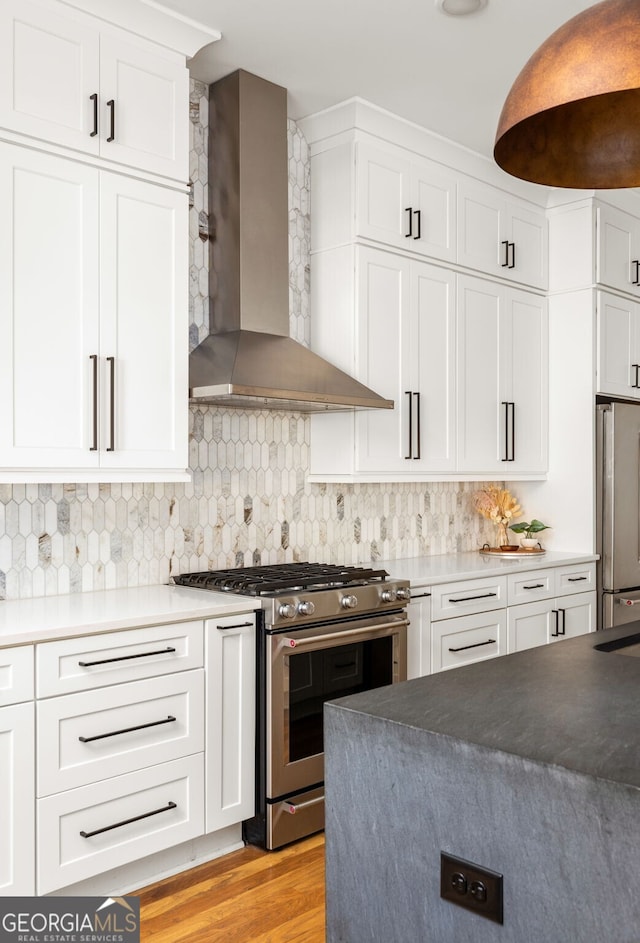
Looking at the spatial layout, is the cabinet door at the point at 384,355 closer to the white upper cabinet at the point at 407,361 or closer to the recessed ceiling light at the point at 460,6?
the white upper cabinet at the point at 407,361

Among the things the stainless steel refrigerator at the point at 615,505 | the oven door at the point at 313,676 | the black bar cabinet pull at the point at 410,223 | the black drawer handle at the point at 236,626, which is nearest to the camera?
the black drawer handle at the point at 236,626

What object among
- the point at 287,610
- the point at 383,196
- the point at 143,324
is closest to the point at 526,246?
the point at 383,196

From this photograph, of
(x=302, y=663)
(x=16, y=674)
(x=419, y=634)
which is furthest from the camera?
(x=419, y=634)

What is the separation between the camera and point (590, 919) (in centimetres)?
117

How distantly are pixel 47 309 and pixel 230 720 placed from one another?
1502 mm

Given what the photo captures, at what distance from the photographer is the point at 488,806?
1276 millimetres

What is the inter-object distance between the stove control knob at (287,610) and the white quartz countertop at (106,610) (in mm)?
81

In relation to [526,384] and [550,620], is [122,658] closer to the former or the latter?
[550,620]

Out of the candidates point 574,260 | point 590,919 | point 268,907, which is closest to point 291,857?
point 268,907

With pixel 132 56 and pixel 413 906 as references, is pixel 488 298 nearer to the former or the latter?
pixel 132 56

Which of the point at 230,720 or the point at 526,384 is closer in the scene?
the point at 230,720

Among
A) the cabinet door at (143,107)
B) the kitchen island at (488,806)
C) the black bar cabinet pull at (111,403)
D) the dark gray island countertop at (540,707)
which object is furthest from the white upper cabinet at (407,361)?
the kitchen island at (488,806)

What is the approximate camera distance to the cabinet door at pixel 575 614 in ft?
14.2

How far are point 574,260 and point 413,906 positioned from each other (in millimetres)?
4014
